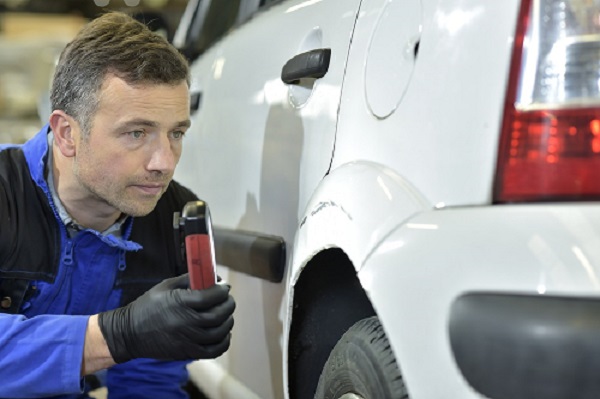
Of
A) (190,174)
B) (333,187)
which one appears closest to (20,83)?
(190,174)

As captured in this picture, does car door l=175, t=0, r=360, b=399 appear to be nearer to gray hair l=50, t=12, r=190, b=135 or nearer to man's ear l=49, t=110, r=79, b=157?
gray hair l=50, t=12, r=190, b=135

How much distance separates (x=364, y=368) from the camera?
3.93 ft

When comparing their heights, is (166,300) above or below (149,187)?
below

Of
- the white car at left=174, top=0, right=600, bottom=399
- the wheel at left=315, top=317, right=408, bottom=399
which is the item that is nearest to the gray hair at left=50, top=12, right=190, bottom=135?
the white car at left=174, top=0, right=600, bottom=399

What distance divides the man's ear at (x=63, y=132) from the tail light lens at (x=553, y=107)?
3.18 ft

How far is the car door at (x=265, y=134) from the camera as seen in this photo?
5.03 feet

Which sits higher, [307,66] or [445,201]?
[307,66]

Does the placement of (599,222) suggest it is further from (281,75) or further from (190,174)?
(190,174)

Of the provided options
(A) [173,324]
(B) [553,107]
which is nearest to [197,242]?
(A) [173,324]

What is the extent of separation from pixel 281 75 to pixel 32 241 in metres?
0.59

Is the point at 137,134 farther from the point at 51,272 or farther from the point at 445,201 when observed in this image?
the point at 445,201

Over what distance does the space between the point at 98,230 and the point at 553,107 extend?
1111mm

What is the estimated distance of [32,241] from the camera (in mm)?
1706

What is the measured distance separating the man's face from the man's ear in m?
0.03
